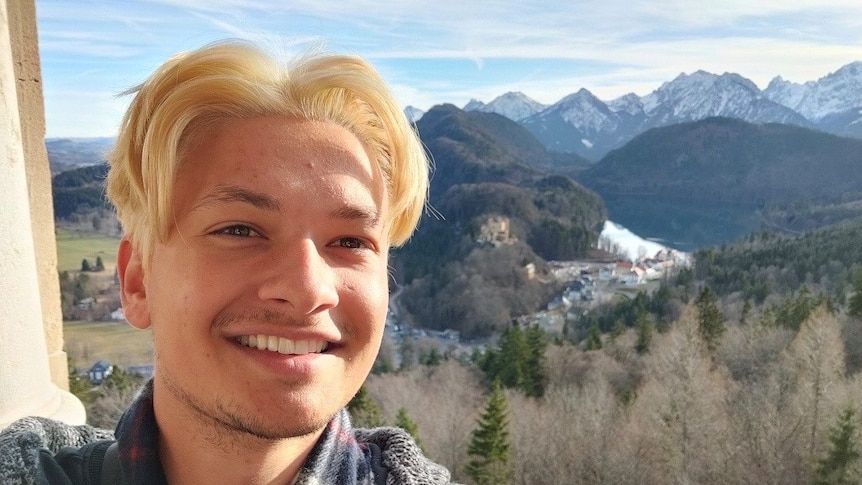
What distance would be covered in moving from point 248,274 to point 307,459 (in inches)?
15.8

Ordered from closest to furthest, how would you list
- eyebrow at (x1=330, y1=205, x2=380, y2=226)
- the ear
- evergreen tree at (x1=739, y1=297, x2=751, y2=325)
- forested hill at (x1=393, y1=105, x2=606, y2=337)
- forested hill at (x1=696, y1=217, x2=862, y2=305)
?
eyebrow at (x1=330, y1=205, x2=380, y2=226) < the ear < evergreen tree at (x1=739, y1=297, x2=751, y2=325) < forested hill at (x1=696, y1=217, x2=862, y2=305) < forested hill at (x1=393, y1=105, x2=606, y2=337)

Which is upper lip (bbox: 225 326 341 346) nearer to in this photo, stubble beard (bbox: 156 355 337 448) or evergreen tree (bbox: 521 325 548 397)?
stubble beard (bbox: 156 355 337 448)

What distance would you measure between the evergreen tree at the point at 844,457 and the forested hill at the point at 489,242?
25.5 metres

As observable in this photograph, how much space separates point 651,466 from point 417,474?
18.5m

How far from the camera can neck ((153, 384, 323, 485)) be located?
130cm

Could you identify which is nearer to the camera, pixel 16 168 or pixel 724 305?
pixel 16 168

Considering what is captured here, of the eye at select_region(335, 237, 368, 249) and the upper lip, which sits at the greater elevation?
the eye at select_region(335, 237, 368, 249)

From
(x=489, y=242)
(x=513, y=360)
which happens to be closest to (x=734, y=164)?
(x=489, y=242)

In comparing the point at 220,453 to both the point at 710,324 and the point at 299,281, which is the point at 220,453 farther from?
the point at 710,324

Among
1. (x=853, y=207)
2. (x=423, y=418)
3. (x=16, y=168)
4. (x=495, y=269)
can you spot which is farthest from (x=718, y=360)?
(x=853, y=207)

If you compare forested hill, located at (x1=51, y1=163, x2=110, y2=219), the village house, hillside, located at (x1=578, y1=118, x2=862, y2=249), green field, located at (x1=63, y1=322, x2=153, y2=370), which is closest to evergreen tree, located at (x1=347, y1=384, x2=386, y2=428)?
forested hill, located at (x1=51, y1=163, x2=110, y2=219)

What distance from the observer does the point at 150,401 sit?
1.46m

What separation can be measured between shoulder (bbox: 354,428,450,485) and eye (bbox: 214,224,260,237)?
57 cm

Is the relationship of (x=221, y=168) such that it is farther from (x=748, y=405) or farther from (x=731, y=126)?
(x=731, y=126)
